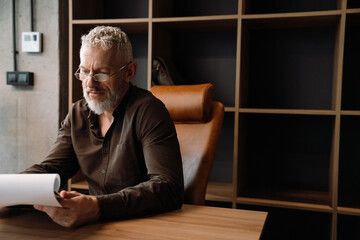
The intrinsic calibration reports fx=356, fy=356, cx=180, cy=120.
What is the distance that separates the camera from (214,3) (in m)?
2.49

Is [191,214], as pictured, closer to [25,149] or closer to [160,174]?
[160,174]

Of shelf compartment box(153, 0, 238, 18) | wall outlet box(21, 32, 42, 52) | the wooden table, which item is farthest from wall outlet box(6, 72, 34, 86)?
the wooden table

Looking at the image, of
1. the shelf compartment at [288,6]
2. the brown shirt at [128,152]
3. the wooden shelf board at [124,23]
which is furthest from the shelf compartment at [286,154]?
the brown shirt at [128,152]

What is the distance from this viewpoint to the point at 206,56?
2.51 meters

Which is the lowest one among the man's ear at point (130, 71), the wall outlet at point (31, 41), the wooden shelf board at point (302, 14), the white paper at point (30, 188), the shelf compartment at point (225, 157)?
the shelf compartment at point (225, 157)

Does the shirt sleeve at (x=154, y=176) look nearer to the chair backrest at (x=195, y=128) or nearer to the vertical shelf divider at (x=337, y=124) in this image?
the chair backrest at (x=195, y=128)

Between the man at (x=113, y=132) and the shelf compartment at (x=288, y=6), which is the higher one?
the shelf compartment at (x=288, y=6)

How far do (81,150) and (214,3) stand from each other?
153 centimetres

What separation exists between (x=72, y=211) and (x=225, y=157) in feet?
5.59

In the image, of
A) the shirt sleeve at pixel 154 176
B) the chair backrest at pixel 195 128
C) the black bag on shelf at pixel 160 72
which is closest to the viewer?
the shirt sleeve at pixel 154 176

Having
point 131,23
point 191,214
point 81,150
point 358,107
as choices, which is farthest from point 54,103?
point 358,107

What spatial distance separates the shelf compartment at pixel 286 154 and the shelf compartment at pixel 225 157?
12 centimetres

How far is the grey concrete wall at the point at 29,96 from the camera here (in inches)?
95.0

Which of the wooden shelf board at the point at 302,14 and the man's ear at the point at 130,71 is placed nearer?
the man's ear at the point at 130,71
